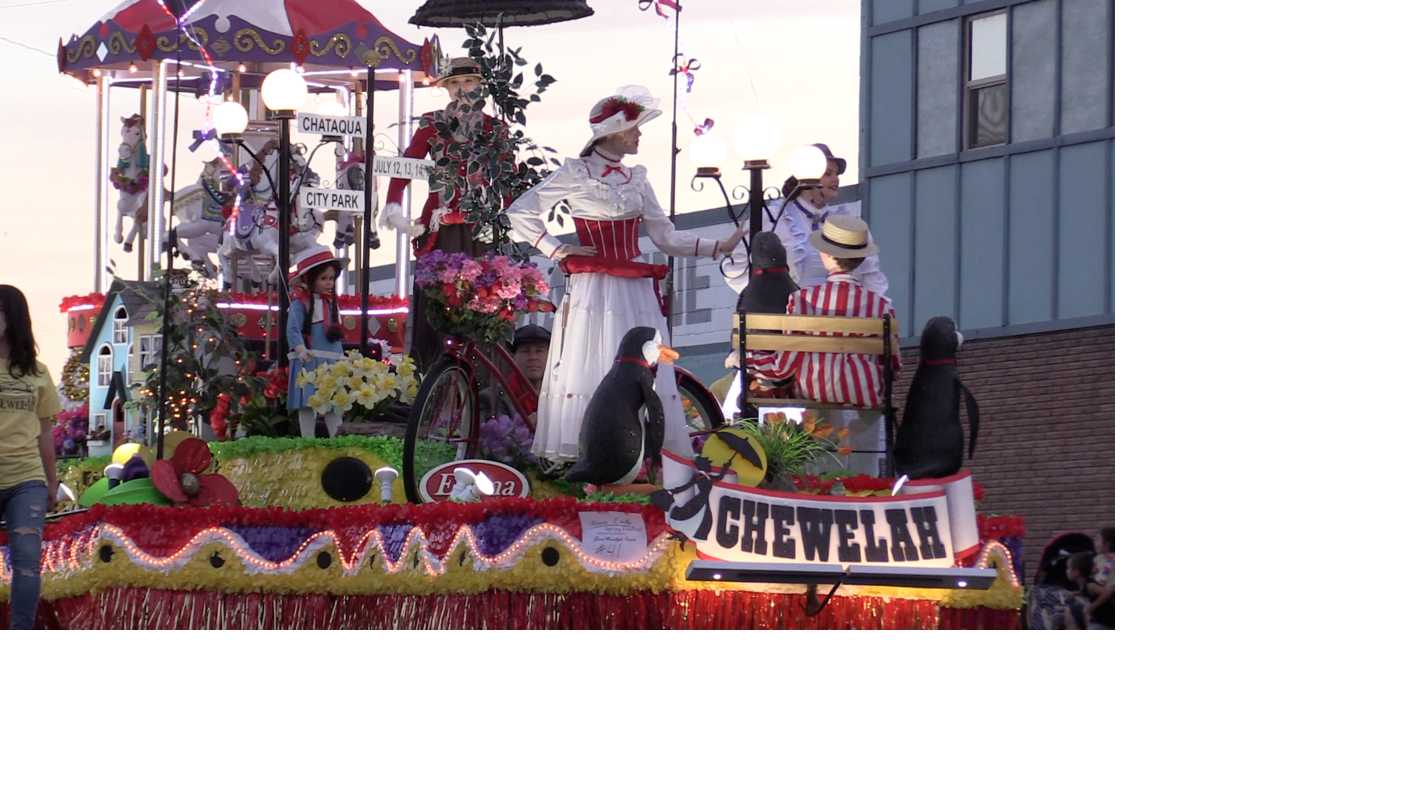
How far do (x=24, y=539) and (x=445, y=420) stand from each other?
2.20m

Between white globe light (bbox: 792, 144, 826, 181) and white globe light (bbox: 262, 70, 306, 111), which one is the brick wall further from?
white globe light (bbox: 262, 70, 306, 111)

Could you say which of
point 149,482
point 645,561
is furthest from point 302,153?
point 645,561

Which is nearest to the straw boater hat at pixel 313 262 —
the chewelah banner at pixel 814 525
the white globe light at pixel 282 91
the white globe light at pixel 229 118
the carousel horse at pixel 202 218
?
the white globe light at pixel 282 91

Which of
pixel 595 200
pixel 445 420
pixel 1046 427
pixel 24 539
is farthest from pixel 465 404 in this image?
pixel 1046 427

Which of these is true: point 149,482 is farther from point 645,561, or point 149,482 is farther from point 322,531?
point 645,561

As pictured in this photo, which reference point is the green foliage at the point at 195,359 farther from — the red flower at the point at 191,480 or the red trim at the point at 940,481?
the red trim at the point at 940,481

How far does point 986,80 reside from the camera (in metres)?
15.7

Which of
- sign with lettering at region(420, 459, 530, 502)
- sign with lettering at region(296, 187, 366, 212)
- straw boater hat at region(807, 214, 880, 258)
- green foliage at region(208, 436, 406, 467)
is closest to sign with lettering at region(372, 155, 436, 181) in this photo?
sign with lettering at region(296, 187, 366, 212)

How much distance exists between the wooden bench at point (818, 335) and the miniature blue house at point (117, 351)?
4.68 m

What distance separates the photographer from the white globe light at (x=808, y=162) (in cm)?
1030

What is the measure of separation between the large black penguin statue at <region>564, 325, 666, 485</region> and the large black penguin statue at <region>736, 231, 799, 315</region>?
3.13 feet

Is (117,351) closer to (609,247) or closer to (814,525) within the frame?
(609,247)

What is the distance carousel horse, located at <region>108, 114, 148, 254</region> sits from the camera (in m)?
15.2

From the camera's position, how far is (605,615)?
7887 millimetres
